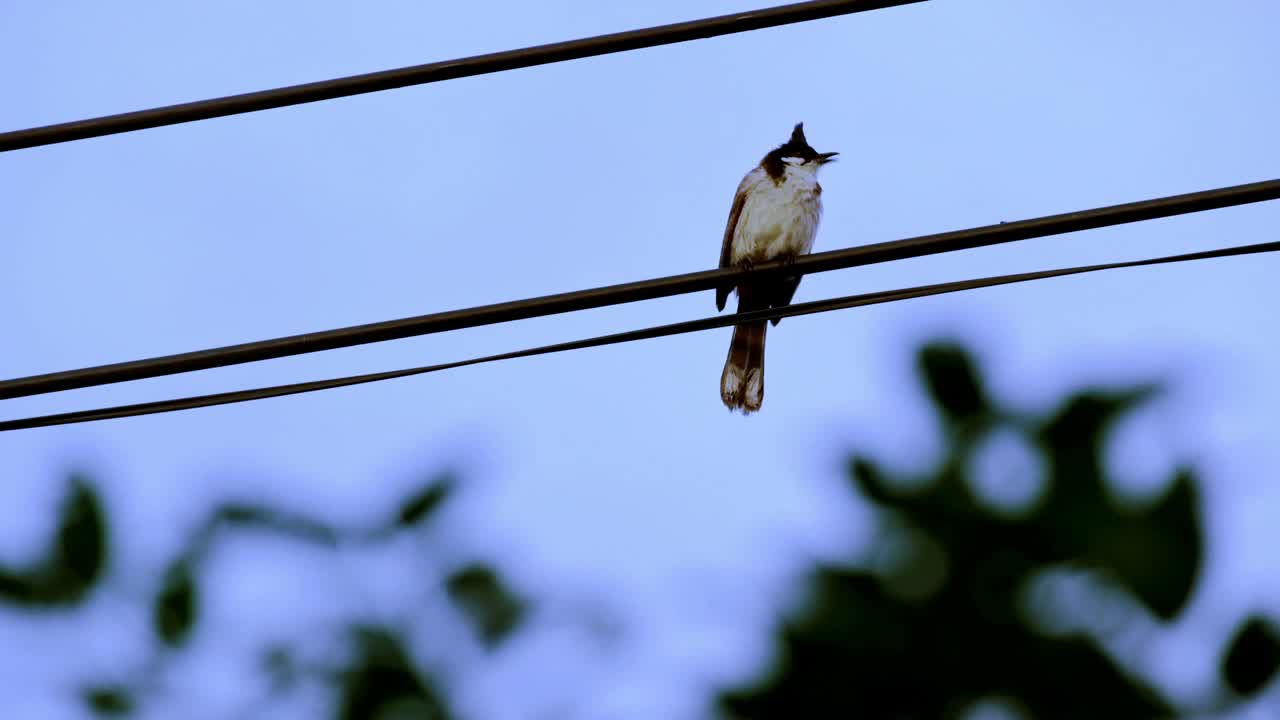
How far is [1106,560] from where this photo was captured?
3.71 m

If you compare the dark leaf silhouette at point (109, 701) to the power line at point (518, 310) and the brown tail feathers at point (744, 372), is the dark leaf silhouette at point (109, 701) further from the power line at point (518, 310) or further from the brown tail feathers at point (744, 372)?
the brown tail feathers at point (744, 372)

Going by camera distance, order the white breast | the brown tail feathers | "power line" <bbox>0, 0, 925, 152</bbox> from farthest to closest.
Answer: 1. the brown tail feathers
2. the white breast
3. "power line" <bbox>0, 0, 925, 152</bbox>

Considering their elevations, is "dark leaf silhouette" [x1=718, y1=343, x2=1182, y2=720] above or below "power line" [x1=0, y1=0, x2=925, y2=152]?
below

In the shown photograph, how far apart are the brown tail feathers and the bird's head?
0.98 metres

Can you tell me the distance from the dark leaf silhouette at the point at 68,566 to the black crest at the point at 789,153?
632 cm

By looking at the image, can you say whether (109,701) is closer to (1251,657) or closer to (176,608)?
(176,608)

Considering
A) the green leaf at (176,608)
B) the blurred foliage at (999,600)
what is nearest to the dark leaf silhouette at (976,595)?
the blurred foliage at (999,600)

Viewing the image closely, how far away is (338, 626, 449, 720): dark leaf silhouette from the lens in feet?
11.8

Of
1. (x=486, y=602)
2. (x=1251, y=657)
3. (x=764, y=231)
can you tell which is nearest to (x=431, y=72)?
(x=486, y=602)

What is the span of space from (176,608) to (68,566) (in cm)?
26

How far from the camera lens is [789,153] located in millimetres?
9570

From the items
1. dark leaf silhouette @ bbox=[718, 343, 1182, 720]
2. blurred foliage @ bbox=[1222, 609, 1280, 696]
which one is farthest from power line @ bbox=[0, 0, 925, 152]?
blurred foliage @ bbox=[1222, 609, 1280, 696]

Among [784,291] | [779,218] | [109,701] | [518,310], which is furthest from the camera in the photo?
[784,291]

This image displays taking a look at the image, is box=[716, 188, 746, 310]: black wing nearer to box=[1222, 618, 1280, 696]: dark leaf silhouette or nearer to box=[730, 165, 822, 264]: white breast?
box=[730, 165, 822, 264]: white breast
